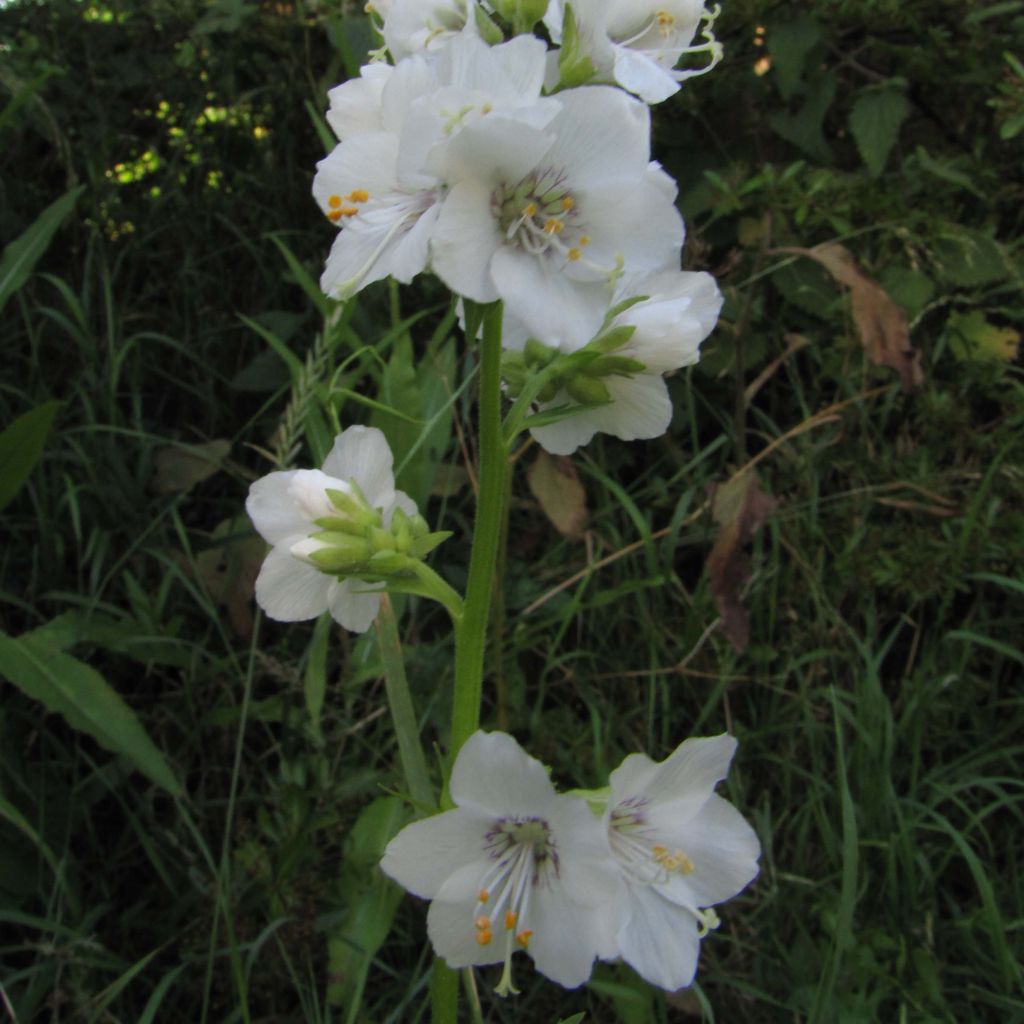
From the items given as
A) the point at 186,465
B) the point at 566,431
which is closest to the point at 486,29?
the point at 566,431

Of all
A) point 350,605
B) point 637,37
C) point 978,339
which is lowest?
point 978,339

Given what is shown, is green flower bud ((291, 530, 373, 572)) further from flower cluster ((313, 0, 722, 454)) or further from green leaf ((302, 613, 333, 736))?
green leaf ((302, 613, 333, 736))

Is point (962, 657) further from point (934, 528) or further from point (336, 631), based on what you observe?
point (336, 631)

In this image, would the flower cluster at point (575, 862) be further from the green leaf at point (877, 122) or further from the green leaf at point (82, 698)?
the green leaf at point (877, 122)

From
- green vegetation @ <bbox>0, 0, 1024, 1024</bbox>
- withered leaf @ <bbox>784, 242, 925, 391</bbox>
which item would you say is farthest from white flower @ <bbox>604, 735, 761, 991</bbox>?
withered leaf @ <bbox>784, 242, 925, 391</bbox>

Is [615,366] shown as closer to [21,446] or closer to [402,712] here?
[402,712]

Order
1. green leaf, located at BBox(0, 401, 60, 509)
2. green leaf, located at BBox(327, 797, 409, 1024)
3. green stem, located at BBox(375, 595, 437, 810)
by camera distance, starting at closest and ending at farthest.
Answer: green stem, located at BBox(375, 595, 437, 810), green leaf, located at BBox(327, 797, 409, 1024), green leaf, located at BBox(0, 401, 60, 509)

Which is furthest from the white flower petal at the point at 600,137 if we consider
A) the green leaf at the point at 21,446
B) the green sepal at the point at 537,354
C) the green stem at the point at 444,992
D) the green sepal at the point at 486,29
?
the green leaf at the point at 21,446

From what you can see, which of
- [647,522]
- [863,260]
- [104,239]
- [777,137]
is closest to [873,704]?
[647,522]
